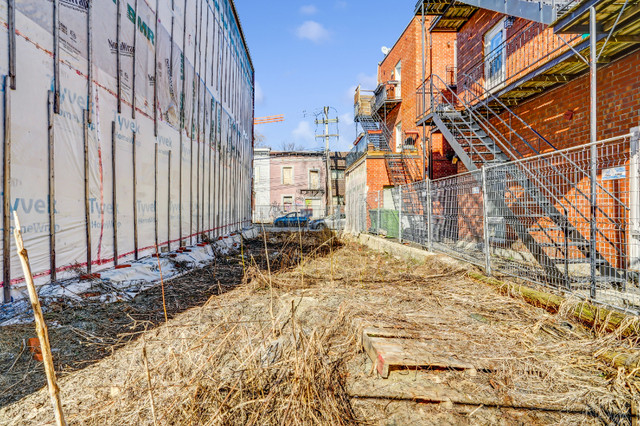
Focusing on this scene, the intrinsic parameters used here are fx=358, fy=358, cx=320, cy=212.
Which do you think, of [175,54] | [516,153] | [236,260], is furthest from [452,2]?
[236,260]

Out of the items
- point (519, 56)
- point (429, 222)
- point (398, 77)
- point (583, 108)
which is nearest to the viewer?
point (583, 108)

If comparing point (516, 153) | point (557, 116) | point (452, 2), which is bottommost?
point (516, 153)

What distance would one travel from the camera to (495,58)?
29.5 ft

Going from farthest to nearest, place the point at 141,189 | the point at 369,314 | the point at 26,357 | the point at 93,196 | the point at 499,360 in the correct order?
the point at 141,189 < the point at 93,196 < the point at 369,314 < the point at 26,357 < the point at 499,360

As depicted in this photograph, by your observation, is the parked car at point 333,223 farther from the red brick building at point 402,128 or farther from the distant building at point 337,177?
the distant building at point 337,177

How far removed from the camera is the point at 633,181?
3895mm

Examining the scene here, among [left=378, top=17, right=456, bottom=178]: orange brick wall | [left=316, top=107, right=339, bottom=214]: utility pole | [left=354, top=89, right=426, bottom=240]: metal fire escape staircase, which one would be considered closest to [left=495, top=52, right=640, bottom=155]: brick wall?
[left=354, top=89, right=426, bottom=240]: metal fire escape staircase

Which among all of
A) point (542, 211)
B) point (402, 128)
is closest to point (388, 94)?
point (402, 128)

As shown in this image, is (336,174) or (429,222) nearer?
(429,222)

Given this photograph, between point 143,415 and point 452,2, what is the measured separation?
12.1 m

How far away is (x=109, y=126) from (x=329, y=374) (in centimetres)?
540

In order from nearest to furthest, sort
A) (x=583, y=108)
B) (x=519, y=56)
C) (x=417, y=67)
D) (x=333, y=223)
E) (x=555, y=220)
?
(x=555, y=220) → (x=583, y=108) → (x=519, y=56) → (x=417, y=67) → (x=333, y=223)

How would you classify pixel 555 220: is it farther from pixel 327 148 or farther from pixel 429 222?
pixel 327 148

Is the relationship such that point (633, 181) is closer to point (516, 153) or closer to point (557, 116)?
point (557, 116)
